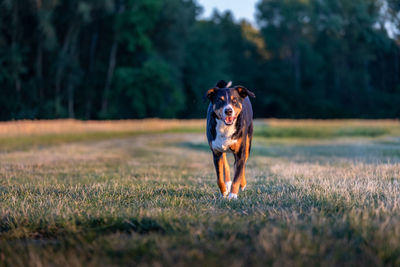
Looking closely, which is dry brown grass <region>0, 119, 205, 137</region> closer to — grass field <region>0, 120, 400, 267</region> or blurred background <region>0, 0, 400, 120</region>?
blurred background <region>0, 0, 400, 120</region>

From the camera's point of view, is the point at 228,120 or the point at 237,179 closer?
the point at 228,120

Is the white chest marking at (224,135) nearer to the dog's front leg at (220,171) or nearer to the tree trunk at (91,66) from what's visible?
the dog's front leg at (220,171)

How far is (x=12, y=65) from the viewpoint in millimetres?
43906

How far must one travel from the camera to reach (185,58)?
6725 cm

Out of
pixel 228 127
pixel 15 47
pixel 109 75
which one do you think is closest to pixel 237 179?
pixel 228 127

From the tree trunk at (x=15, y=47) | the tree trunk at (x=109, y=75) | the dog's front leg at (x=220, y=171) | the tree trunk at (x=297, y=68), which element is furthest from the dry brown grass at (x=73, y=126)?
the tree trunk at (x=297, y=68)

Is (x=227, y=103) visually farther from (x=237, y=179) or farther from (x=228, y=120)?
(x=237, y=179)

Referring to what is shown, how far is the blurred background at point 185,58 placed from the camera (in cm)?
4559

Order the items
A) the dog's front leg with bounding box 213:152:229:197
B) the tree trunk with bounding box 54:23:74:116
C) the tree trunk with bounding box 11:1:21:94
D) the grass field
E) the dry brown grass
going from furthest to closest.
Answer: the tree trunk with bounding box 54:23:74:116
the tree trunk with bounding box 11:1:21:94
the dry brown grass
the dog's front leg with bounding box 213:152:229:197
the grass field

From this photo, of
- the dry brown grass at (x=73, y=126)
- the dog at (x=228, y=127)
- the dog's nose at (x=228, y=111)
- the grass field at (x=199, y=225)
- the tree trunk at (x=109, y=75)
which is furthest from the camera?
the tree trunk at (x=109, y=75)

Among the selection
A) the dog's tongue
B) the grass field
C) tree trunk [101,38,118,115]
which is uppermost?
tree trunk [101,38,118,115]

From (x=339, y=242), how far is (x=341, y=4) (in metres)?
56.5

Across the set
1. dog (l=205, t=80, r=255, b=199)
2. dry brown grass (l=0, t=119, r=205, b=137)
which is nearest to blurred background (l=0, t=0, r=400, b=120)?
dry brown grass (l=0, t=119, r=205, b=137)

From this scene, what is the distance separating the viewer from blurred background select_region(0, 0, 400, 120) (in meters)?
45.6
